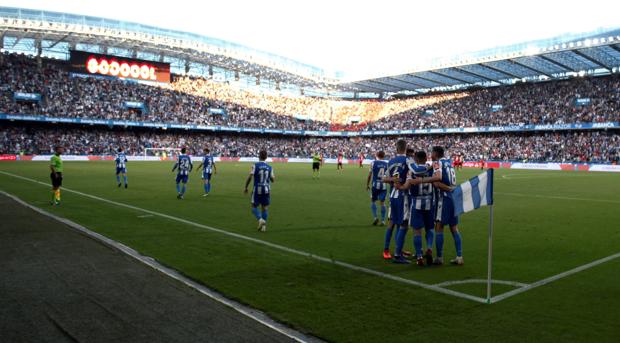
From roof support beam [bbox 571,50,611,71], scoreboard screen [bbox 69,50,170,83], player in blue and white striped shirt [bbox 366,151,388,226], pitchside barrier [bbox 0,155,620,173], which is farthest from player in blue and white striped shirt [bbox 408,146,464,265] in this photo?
scoreboard screen [bbox 69,50,170,83]

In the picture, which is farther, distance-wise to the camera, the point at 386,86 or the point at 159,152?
the point at 386,86

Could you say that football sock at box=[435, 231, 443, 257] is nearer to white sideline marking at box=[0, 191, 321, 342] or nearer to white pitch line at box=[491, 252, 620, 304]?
white pitch line at box=[491, 252, 620, 304]

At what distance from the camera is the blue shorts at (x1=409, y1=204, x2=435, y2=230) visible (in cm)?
808

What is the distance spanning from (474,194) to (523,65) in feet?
196

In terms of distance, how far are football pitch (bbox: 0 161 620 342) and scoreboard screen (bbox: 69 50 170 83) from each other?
55.0 m

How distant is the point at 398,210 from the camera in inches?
337

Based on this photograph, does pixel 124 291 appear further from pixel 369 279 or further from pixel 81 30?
pixel 81 30

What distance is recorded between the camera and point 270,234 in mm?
10906

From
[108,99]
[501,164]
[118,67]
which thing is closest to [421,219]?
[501,164]

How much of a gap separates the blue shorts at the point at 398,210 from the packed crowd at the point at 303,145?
51.9 meters

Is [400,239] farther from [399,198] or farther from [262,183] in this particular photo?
[262,183]

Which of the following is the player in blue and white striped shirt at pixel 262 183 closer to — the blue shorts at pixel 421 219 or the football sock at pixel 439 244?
the blue shorts at pixel 421 219

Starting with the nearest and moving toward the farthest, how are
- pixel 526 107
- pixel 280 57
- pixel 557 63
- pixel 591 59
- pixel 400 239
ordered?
1. pixel 400 239
2. pixel 591 59
3. pixel 557 63
4. pixel 526 107
5. pixel 280 57

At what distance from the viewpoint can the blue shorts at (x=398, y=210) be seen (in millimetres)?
8460
